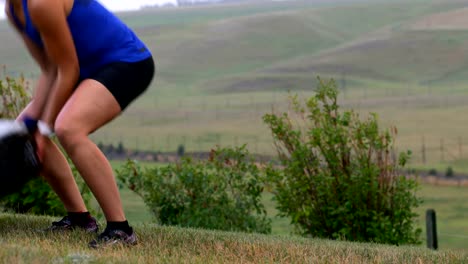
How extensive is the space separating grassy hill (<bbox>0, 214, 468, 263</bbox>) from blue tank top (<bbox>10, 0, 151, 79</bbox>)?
3.78 feet

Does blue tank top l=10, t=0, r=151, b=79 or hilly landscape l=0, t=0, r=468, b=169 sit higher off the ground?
blue tank top l=10, t=0, r=151, b=79

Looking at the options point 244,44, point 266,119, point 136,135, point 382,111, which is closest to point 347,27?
point 244,44

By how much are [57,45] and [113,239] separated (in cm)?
132

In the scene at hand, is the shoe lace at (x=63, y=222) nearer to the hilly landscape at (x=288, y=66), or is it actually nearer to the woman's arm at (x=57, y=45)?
the woman's arm at (x=57, y=45)

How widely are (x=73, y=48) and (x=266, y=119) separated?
6.26m

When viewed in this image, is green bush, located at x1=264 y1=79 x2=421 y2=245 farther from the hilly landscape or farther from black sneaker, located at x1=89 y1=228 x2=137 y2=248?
the hilly landscape

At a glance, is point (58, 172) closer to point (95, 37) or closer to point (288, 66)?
point (95, 37)

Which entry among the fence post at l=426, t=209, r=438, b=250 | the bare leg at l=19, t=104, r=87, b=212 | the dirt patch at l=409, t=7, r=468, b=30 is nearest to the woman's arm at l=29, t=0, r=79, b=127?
the bare leg at l=19, t=104, r=87, b=212

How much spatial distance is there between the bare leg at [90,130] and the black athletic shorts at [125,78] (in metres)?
0.05

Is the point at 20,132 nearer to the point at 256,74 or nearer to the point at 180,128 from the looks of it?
the point at 180,128

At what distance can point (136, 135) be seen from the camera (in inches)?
3019

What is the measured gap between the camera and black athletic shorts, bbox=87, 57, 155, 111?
6770 millimetres

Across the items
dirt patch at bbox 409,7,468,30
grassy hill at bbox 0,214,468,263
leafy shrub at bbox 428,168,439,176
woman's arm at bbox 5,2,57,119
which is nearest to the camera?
grassy hill at bbox 0,214,468,263

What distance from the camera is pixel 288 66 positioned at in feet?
390
